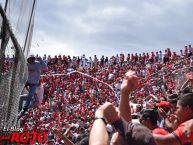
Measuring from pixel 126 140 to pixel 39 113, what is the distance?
22.9 metres

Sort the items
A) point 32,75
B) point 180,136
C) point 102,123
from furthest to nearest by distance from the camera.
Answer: point 32,75, point 180,136, point 102,123

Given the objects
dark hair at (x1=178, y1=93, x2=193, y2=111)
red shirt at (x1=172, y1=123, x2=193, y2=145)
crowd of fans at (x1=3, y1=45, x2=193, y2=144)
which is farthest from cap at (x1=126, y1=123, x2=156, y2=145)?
crowd of fans at (x1=3, y1=45, x2=193, y2=144)

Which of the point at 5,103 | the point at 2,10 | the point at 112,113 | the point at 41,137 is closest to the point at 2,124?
the point at 5,103

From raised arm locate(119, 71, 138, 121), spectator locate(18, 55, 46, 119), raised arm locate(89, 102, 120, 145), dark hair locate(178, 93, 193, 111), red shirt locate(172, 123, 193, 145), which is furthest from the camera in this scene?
spectator locate(18, 55, 46, 119)

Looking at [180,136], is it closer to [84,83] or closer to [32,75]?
[32,75]

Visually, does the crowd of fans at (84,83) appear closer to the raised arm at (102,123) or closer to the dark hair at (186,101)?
the dark hair at (186,101)

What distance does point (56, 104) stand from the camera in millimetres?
26328

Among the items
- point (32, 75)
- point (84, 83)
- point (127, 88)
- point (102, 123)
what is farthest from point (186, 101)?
point (84, 83)

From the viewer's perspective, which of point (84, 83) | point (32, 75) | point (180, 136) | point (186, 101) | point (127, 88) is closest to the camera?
point (127, 88)

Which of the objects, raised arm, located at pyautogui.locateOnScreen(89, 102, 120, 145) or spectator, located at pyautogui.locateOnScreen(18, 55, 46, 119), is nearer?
raised arm, located at pyautogui.locateOnScreen(89, 102, 120, 145)

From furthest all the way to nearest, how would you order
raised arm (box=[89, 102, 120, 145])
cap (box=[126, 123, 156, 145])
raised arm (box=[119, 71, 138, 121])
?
raised arm (box=[119, 71, 138, 121]) < cap (box=[126, 123, 156, 145]) < raised arm (box=[89, 102, 120, 145])

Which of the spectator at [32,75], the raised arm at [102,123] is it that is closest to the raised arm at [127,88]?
the raised arm at [102,123]

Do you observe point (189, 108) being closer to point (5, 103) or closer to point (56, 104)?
point (5, 103)

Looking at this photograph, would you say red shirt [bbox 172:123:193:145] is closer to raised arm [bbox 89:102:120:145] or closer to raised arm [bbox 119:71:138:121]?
raised arm [bbox 119:71:138:121]
